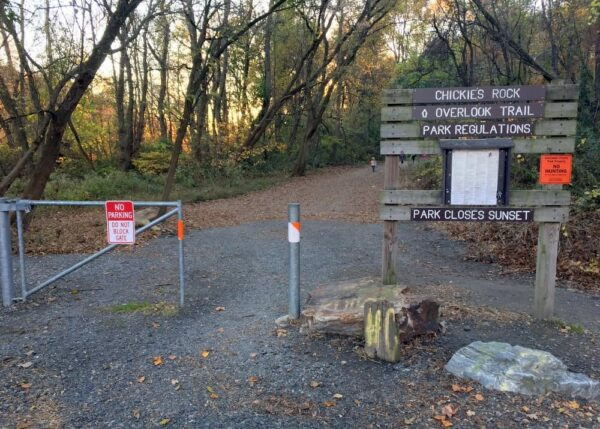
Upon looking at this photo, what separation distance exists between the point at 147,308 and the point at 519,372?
4.19 meters

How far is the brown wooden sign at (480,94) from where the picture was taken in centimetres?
520

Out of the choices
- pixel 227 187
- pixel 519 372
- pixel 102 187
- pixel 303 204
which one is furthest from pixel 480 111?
pixel 227 187

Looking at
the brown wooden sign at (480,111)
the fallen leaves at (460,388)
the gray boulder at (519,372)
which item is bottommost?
the fallen leaves at (460,388)

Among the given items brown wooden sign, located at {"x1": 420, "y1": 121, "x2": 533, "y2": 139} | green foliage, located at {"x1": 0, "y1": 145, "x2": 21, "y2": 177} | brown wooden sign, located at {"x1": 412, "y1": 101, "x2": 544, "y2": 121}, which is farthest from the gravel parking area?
green foliage, located at {"x1": 0, "y1": 145, "x2": 21, "y2": 177}

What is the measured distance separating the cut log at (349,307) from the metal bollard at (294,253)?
6.2 inches

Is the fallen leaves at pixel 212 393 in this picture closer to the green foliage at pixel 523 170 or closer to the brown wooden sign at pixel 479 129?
the brown wooden sign at pixel 479 129

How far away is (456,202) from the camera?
539 centimetres

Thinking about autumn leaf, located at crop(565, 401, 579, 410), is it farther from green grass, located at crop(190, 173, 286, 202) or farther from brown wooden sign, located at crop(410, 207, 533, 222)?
green grass, located at crop(190, 173, 286, 202)

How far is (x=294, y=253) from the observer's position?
523 cm

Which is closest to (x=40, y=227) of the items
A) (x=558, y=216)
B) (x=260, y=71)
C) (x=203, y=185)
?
(x=203, y=185)

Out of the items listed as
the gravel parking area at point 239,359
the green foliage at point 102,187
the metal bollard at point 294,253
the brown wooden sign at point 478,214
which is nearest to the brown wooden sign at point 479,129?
the brown wooden sign at point 478,214

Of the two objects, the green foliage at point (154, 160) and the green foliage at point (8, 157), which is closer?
the green foliage at point (8, 157)

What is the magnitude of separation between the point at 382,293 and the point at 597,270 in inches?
177

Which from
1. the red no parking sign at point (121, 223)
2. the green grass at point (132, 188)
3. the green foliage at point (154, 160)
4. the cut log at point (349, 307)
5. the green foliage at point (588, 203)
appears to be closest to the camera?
the cut log at point (349, 307)
